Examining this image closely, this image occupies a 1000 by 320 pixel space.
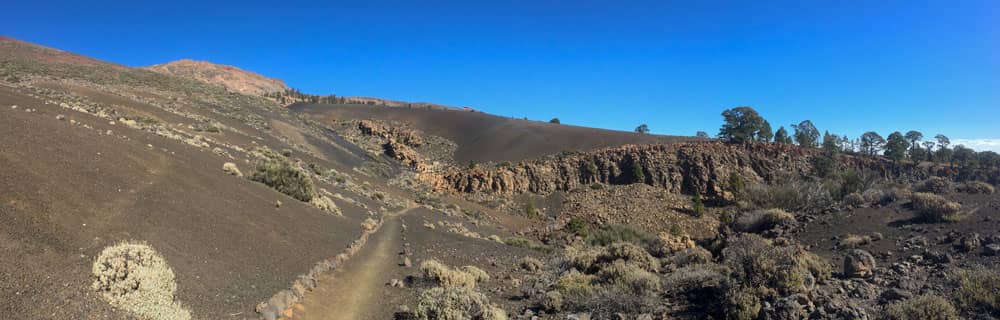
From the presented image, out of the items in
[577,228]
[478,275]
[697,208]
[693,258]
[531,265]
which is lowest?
[577,228]

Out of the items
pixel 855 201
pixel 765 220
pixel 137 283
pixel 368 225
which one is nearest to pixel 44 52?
pixel 368 225

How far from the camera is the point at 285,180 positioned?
59.8 ft

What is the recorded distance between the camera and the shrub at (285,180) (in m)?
17.8

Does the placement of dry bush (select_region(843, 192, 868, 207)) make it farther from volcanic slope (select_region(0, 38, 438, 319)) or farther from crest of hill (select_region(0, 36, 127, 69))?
crest of hill (select_region(0, 36, 127, 69))

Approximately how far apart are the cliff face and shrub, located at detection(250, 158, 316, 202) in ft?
79.7

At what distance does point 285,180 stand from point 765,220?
2258 centimetres

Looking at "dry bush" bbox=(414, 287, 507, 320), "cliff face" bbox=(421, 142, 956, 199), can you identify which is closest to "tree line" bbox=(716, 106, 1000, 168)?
"cliff face" bbox=(421, 142, 956, 199)

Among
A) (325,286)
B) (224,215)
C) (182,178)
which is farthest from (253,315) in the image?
(182,178)

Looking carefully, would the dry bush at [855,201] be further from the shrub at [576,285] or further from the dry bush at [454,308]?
the dry bush at [454,308]

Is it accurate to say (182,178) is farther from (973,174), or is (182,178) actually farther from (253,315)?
(973,174)

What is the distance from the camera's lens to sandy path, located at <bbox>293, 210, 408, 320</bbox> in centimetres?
899

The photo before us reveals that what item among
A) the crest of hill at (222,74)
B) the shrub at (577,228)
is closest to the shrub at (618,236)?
the shrub at (577,228)

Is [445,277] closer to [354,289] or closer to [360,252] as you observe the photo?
[354,289]

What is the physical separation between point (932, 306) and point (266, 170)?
69.8 ft
